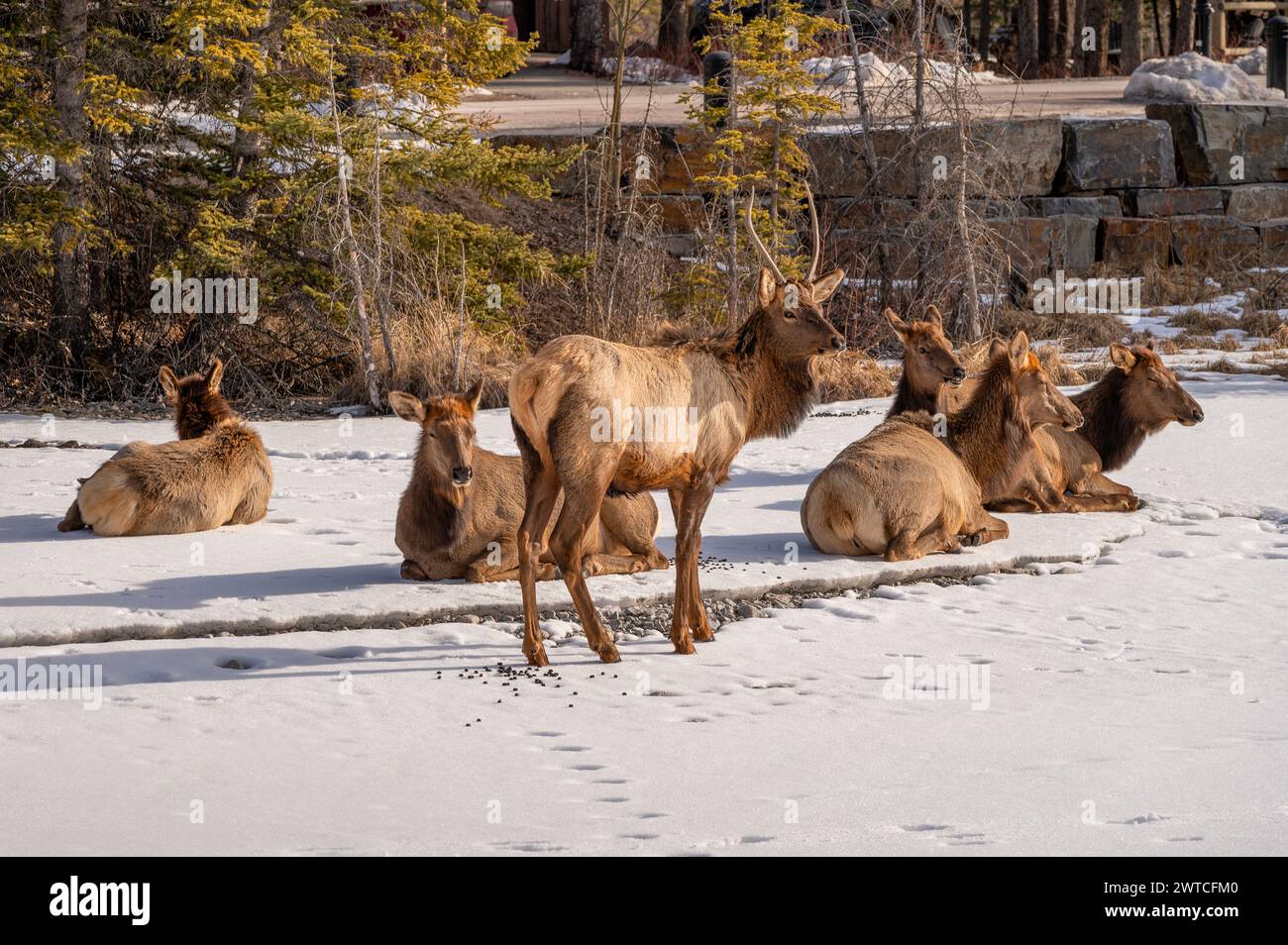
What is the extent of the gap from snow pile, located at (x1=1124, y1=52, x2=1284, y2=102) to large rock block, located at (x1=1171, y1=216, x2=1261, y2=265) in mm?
2813

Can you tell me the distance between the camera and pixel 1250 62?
121ft

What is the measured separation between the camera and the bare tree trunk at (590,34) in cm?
3575

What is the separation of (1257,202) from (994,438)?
15.7m

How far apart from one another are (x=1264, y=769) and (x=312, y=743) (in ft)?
12.4

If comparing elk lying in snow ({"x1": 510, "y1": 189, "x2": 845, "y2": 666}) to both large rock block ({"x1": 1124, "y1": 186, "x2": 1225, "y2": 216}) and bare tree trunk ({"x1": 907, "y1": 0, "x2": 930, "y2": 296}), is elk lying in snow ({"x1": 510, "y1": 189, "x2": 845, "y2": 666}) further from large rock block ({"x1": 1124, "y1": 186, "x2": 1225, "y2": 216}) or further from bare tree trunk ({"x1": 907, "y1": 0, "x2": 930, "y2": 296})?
large rock block ({"x1": 1124, "y1": 186, "x2": 1225, "y2": 216})

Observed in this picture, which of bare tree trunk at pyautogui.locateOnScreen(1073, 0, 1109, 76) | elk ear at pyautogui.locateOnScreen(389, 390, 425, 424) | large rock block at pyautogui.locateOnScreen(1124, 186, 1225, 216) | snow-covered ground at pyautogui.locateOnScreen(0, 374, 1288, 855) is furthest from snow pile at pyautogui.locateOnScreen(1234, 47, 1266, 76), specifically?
elk ear at pyautogui.locateOnScreen(389, 390, 425, 424)

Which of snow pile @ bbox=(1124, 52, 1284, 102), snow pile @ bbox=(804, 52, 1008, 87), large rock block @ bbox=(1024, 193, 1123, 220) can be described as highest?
snow pile @ bbox=(1124, 52, 1284, 102)

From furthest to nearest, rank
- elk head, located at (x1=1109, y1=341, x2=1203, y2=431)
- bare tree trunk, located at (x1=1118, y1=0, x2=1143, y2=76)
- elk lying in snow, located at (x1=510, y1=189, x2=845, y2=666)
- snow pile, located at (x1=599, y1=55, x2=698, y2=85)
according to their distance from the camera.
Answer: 1. bare tree trunk, located at (x1=1118, y1=0, x2=1143, y2=76)
2. snow pile, located at (x1=599, y1=55, x2=698, y2=85)
3. elk head, located at (x1=1109, y1=341, x2=1203, y2=431)
4. elk lying in snow, located at (x1=510, y1=189, x2=845, y2=666)

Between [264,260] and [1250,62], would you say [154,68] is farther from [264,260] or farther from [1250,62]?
[1250,62]

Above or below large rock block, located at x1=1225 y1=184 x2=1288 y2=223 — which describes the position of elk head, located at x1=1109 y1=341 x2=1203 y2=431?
below

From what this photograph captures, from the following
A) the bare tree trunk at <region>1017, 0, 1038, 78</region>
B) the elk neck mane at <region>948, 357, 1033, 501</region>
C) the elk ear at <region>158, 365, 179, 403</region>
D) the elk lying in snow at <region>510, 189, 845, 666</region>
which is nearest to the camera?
the elk lying in snow at <region>510, 189, 845, 666</region>

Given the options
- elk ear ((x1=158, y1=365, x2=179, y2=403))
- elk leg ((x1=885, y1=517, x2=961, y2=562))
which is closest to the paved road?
elk leg ((x1=885, y1=517, x2=961, y2=562))

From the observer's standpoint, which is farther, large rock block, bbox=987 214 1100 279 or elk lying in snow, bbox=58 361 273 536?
large rock block, bbox=987 214 1100 279

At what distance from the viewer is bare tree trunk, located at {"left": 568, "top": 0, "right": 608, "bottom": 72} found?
3575 centimetres
